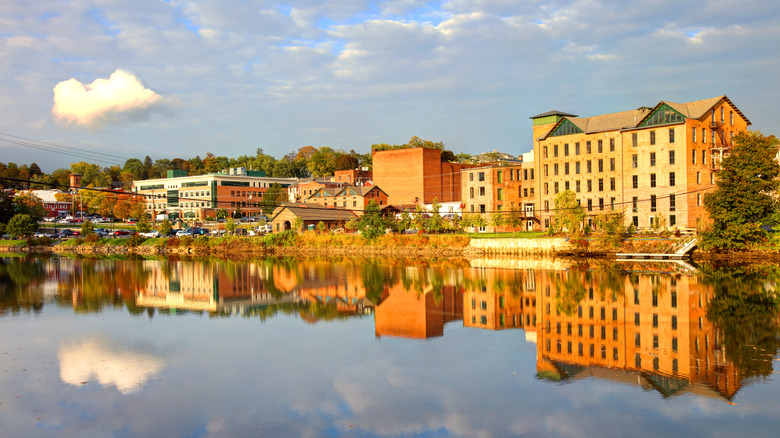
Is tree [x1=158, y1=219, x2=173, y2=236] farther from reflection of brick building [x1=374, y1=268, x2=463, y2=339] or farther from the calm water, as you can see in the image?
reflection of brick building [x1=374, y1=268, x2=463, y2=339]

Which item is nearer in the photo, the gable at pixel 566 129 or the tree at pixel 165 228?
the gable at pixel 566 129

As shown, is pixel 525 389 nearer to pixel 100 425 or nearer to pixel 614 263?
pixel 100 425

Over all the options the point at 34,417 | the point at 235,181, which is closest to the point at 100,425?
the point at 34,417

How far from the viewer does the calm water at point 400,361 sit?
1212cm

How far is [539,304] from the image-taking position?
26.4 metres

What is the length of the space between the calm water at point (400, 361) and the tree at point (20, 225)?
58.4 m

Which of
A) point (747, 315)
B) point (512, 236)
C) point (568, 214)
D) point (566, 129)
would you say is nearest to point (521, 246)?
point (512, 236)

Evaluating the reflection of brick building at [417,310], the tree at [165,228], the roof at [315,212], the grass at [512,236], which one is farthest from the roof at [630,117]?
the tree at [165,228]

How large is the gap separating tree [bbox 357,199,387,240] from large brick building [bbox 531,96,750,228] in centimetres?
1836

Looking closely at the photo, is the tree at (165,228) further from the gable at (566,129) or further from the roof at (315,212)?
the gable at (566,129)

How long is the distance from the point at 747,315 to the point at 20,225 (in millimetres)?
88270

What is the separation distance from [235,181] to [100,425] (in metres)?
112

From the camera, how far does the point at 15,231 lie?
272 ft

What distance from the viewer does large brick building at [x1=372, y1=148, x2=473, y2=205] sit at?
88.2 m
